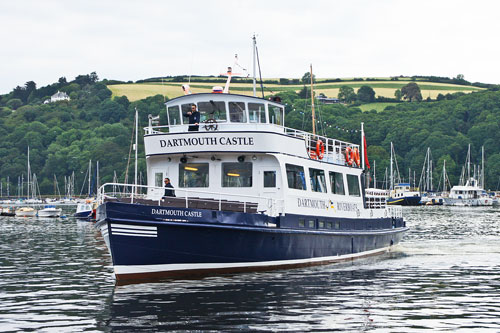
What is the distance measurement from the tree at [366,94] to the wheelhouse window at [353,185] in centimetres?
16135

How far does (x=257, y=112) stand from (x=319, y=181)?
381cm

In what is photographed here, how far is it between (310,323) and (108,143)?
149845mm

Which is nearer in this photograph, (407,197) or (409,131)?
(407,197)

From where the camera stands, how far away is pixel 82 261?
2919cm

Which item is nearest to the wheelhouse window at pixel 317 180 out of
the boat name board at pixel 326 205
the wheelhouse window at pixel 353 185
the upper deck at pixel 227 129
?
the boat name board at pixel 326 205

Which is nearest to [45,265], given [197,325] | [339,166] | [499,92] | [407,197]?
[339,166]

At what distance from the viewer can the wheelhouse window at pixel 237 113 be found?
2462cm

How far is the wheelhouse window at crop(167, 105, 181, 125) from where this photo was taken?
83.1 ft

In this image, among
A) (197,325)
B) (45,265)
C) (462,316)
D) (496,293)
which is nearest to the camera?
(197,325)

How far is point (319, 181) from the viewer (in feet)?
87.0

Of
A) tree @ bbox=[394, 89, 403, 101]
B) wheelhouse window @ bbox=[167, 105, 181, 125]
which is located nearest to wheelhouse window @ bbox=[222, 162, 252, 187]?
wheelhouse window @ bbox=[167, 105, 181, 125]

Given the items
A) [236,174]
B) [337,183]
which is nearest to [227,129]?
[236,174]

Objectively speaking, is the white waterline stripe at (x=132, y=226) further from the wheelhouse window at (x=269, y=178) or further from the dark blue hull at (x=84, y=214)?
the dark blue hull at (x=84, y=214)

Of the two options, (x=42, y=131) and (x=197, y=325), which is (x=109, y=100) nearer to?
(x=42, y=131)
